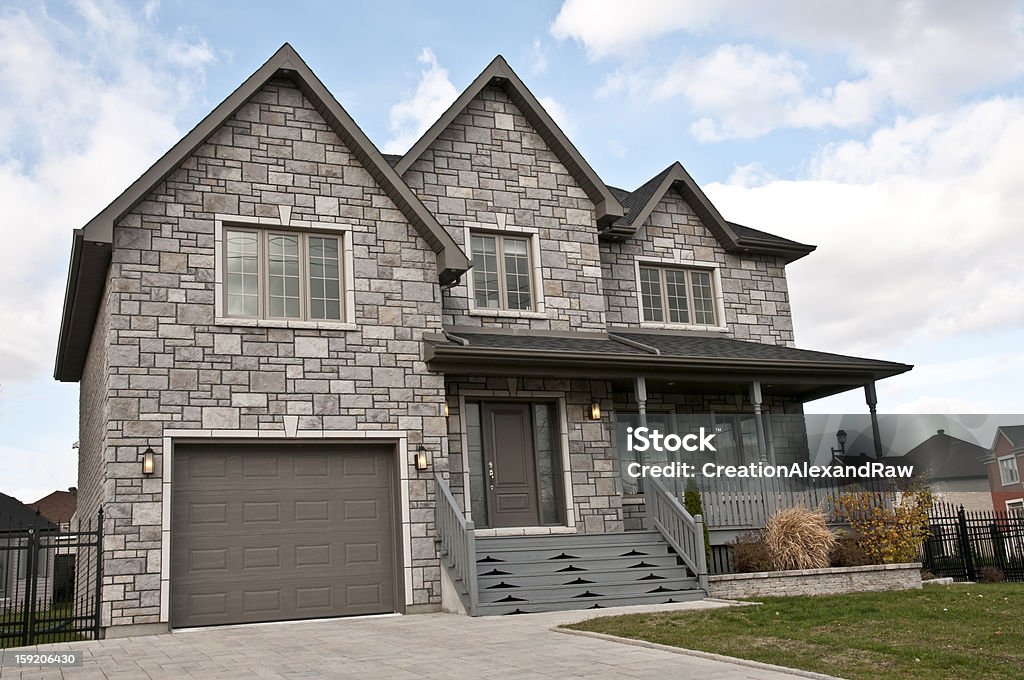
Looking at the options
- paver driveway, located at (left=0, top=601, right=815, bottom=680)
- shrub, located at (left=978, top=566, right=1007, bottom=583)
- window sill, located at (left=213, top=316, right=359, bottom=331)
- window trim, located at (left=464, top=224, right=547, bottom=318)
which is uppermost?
window trim, located at (left=464, top=224, right=547, bottom=318)

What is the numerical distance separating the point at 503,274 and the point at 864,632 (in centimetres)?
880

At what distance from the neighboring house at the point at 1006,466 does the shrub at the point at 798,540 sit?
877 centimetres

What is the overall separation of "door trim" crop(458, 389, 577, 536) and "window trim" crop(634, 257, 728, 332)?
3314 mm

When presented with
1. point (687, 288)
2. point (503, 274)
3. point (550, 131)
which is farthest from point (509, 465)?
point (550, 131)

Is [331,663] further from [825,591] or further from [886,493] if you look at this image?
[886,493]

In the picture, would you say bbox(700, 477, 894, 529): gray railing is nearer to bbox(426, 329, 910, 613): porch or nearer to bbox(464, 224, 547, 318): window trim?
bbox(426, 329, 910, 613): porch

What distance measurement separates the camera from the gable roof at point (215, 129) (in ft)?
40.8

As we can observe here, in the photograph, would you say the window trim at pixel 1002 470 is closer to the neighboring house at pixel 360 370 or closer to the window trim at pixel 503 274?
the neighboring house at pixel 360 370

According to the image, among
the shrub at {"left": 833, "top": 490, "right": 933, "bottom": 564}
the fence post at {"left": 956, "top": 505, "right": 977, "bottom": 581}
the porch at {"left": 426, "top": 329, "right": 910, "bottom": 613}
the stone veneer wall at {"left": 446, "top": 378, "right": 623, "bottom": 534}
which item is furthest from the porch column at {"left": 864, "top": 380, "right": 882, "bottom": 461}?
the stone veneer wall at {"left": 446, "top": 378, "right": 623, "bottom": 534}

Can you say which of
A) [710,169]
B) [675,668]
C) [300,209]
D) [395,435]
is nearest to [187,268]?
[300,209]

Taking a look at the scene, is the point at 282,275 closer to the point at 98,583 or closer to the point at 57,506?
the point at 98,583

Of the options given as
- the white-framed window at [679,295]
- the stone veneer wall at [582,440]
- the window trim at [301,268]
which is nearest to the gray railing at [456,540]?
the stone veneer wall at [582,440]

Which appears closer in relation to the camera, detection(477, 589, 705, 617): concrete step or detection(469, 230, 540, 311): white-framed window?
detection(477, 589, 705, 617): concrete step

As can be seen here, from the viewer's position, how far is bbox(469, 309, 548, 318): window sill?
15.8 metres
